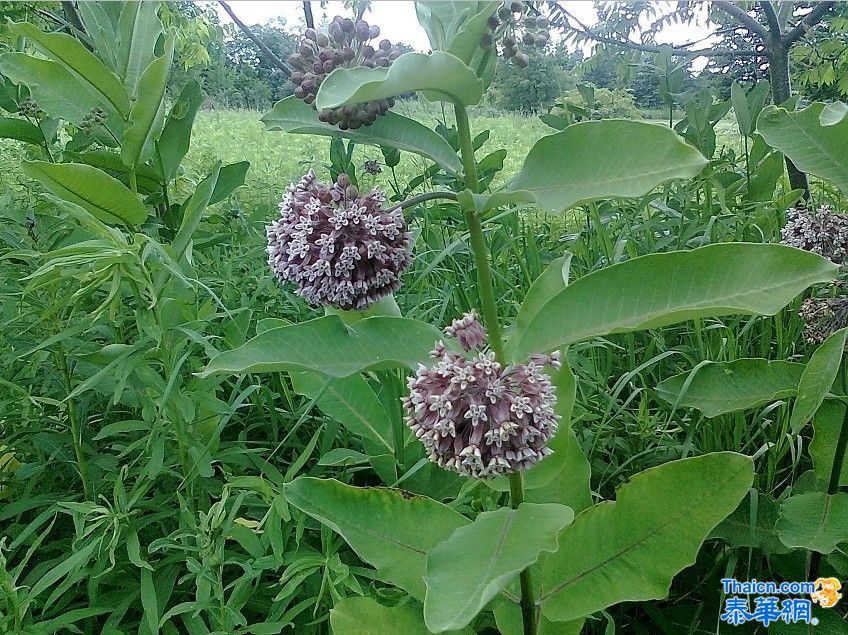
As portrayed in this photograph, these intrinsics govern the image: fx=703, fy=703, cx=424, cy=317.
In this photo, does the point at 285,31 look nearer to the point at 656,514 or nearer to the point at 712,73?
the point at 712,73

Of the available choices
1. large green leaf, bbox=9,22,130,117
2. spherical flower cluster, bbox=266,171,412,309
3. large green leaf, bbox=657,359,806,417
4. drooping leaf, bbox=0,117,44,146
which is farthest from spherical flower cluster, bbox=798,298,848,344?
drooping leaf, bbox=0,117,44,146

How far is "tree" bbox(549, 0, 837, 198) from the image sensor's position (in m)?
2.09

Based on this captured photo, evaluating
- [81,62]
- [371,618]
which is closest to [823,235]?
[371,618]

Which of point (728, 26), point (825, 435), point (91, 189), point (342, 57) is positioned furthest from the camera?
point (728, 26)

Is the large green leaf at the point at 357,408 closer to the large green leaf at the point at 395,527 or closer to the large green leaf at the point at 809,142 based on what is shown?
the large green leaf at the point at 395,527

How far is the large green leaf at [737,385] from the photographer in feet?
3.19

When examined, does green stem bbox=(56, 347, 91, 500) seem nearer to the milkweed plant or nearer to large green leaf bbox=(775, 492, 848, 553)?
the milkweed plant

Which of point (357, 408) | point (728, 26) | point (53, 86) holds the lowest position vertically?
point (357, 408)

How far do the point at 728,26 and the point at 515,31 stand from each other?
6.70 ft

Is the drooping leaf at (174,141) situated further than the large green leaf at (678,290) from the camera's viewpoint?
Yes

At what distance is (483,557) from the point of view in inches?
25.3

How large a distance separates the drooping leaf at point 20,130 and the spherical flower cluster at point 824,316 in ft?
4.62

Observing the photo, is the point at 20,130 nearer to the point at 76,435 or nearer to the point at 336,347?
the point at 76,435

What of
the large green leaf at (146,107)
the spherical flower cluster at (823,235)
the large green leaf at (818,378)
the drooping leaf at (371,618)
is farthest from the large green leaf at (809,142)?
the large green leaf at (146,107)
